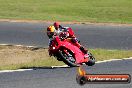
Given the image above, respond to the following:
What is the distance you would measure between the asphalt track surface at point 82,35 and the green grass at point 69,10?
3.12 meters

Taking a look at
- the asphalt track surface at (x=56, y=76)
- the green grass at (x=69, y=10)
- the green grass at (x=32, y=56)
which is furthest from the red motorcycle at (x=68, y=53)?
the green grass at (x=69, y=10)

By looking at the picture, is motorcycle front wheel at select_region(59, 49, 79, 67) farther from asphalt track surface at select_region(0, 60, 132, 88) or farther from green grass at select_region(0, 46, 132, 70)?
green grass at select_region(0, 46, 132, 70)

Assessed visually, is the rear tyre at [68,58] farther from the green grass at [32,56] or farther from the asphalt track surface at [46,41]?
the green grass at [32,56]

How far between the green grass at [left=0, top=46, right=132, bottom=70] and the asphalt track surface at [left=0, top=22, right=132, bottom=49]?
1816 millimetres

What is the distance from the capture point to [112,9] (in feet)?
122

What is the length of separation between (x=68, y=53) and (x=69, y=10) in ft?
67.0

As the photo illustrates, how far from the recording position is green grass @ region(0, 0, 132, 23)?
108 ft

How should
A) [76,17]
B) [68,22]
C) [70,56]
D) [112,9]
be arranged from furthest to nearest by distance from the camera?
[112,9] < [76,17] < [68,22] < [70,56]

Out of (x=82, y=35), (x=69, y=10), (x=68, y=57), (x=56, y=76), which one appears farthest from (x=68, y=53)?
(x=69, y=10)

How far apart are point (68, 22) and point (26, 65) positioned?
544 inches

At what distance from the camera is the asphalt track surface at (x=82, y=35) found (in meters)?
23.9

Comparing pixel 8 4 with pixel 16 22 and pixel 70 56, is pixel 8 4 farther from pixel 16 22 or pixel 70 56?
pixel 70 56

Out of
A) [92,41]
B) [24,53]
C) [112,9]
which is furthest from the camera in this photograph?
[112,9]

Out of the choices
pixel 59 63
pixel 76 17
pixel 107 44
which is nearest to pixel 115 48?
pixel 107 44
